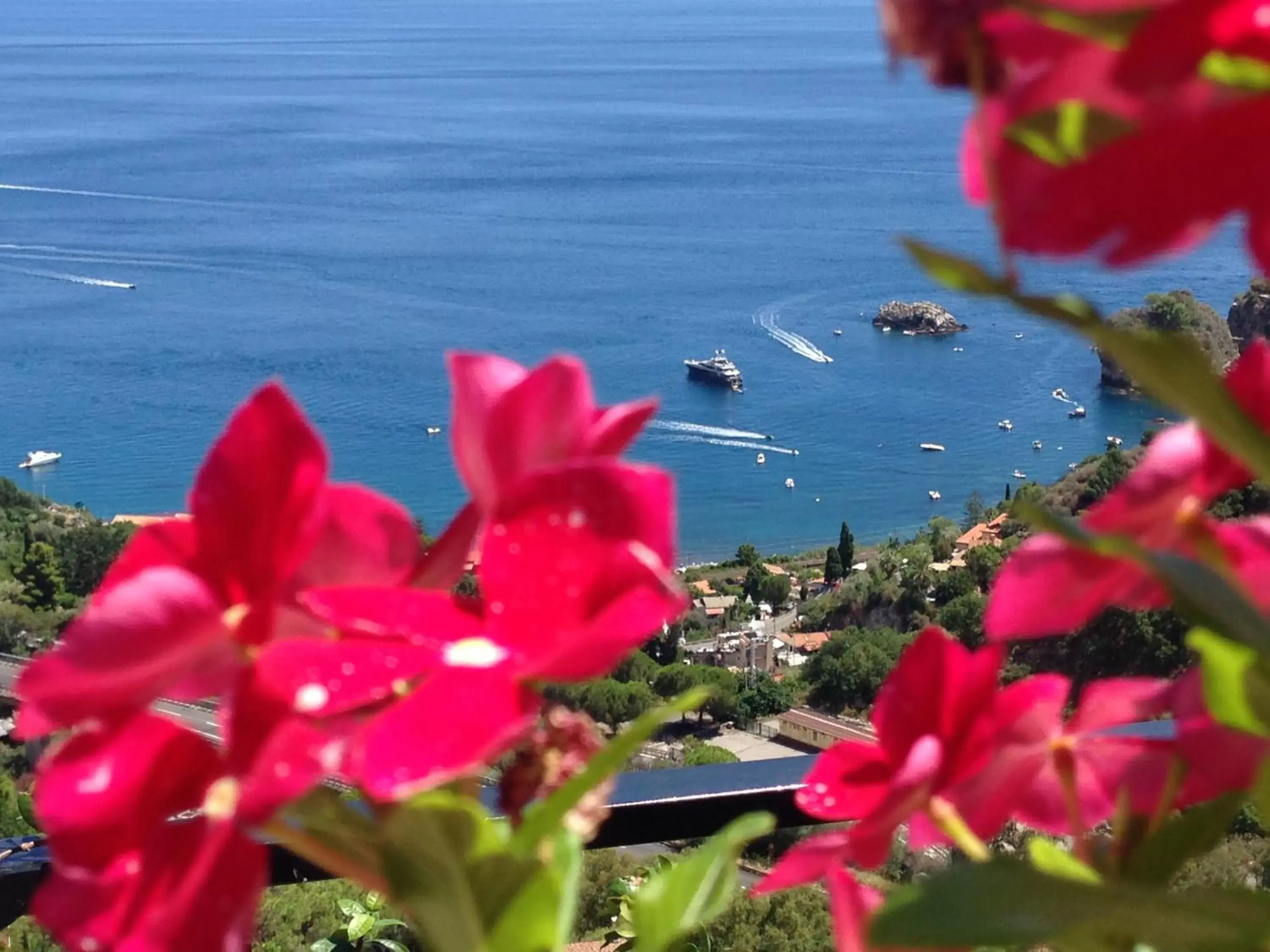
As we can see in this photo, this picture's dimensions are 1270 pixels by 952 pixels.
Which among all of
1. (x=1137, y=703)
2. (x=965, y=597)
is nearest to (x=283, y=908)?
(x=1137, y=703)

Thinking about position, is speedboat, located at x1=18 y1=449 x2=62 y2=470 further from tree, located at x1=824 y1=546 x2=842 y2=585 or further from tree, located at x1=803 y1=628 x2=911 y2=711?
tree, located at x1=803 y1=628 x2=911 y2=711

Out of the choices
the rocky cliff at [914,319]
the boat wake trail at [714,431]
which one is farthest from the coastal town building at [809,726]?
the rocky cliff at [914,319]

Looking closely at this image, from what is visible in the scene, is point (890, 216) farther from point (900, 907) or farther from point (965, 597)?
point (900, 907)

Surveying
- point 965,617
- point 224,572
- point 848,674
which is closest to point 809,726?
point 965,617

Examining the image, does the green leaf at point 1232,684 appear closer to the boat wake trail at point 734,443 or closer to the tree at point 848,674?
the tree at point 848,674

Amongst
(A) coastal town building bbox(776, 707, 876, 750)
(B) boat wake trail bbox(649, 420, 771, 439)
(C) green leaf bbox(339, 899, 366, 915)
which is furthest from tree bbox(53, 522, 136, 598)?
(B) boat wake trail bbox(649, 420, 771, 439)

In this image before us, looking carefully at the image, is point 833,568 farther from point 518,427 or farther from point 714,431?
point 518,427
